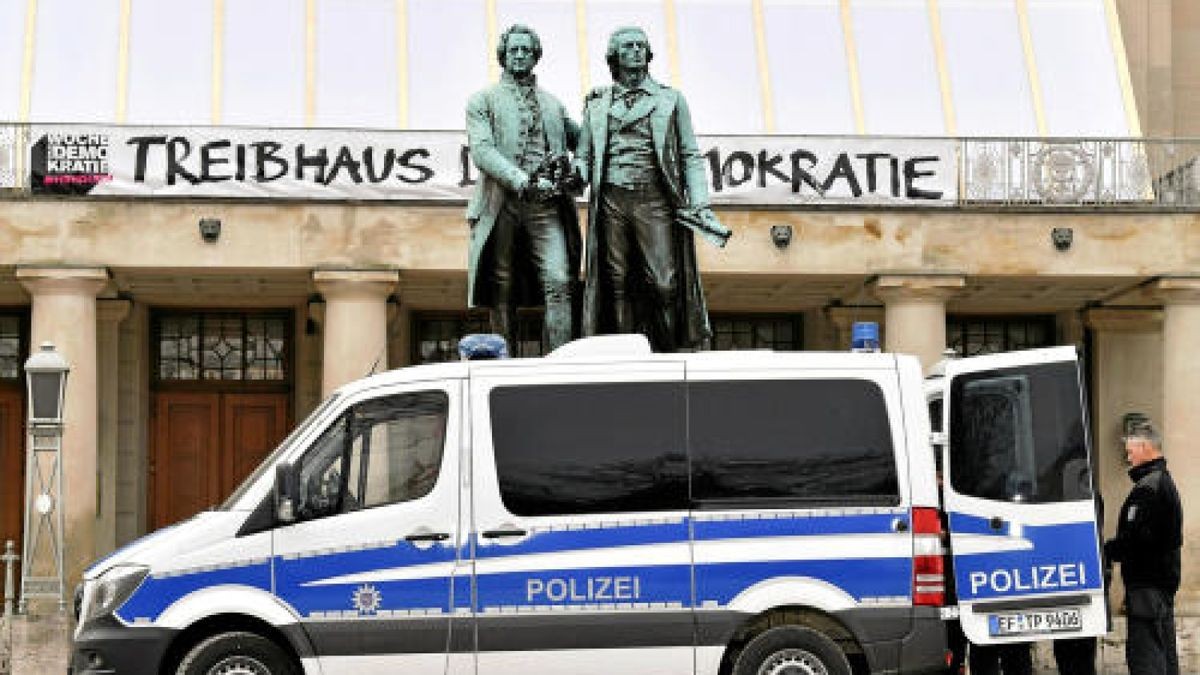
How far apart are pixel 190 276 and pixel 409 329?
526cm

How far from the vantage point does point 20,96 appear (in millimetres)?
30266

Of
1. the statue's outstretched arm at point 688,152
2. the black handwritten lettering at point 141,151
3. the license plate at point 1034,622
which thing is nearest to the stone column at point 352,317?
the black handwritten lettering at point 141,151

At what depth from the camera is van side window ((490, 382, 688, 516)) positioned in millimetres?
13125

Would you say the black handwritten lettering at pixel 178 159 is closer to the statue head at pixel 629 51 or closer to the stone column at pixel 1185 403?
the stone column at pixel 1185 403

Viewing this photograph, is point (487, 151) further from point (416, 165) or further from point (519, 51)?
point (416, 165)

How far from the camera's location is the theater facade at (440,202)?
1122 inches

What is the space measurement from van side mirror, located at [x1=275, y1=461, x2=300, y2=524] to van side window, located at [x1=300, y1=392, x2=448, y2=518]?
64mm

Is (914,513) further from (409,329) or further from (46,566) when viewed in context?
(409,329)

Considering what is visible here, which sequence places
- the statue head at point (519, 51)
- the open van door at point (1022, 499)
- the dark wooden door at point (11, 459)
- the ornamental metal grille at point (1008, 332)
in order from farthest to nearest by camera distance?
the ornamental metal grille at point (1008, 332)
the dark wooden door at point (11, 459)
the statue head at point (519, 51)
the open van door at point (1022, 499)

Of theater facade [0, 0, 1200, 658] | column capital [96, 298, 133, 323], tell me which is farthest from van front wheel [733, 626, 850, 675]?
column capital [96, 298, 133, 323]

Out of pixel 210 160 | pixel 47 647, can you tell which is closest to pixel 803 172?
pixel 210 160

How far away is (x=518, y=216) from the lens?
14594 millimetres

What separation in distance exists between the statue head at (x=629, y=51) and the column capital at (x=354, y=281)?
1418cm

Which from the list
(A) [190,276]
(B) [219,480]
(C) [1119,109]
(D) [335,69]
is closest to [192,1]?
(D) [335,69]
